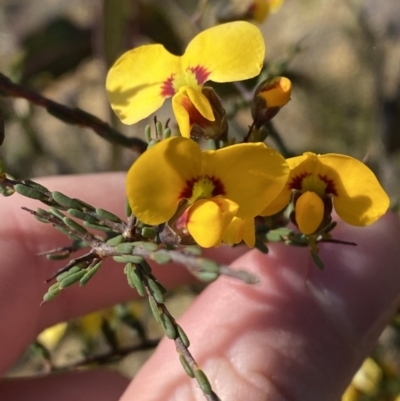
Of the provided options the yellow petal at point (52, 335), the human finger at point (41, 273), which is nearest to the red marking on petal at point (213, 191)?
the human finger at point (41, 273)

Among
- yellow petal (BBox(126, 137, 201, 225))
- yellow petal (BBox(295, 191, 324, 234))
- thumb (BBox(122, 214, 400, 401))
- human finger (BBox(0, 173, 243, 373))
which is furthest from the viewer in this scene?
human finger (BBox(0, 173, 243, 373))

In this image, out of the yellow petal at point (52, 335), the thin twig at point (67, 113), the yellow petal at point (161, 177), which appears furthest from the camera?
the yellow petal at point (52, 335)

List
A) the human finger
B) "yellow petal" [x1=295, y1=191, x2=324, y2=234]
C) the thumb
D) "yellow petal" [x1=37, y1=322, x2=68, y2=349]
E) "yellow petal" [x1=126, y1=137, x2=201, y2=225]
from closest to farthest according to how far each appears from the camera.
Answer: "yellow petal" [x1=126, y1=137, x2=201, y2=225], "yellow petal" [x1=295, y1=191, x2=324, y2=234], the thumb, the human finger, "yellow petal" [x1=37, y1=322, x2=68, y2=349]

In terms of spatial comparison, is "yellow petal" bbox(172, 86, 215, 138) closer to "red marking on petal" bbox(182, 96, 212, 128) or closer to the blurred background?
"red marking on petal" bbox(182, 96, 212, 128)

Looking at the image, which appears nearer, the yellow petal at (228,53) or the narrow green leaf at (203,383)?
the narrow green leaf at (203,383)

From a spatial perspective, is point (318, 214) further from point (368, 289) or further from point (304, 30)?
point (304, 30)

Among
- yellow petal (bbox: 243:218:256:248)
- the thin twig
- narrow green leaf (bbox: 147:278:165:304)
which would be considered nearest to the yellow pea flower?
yellow petal (bbox: 243:218:256:248)

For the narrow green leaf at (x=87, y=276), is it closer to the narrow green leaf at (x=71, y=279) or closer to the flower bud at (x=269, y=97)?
the narrow green leaf at (x=71, y=279)
